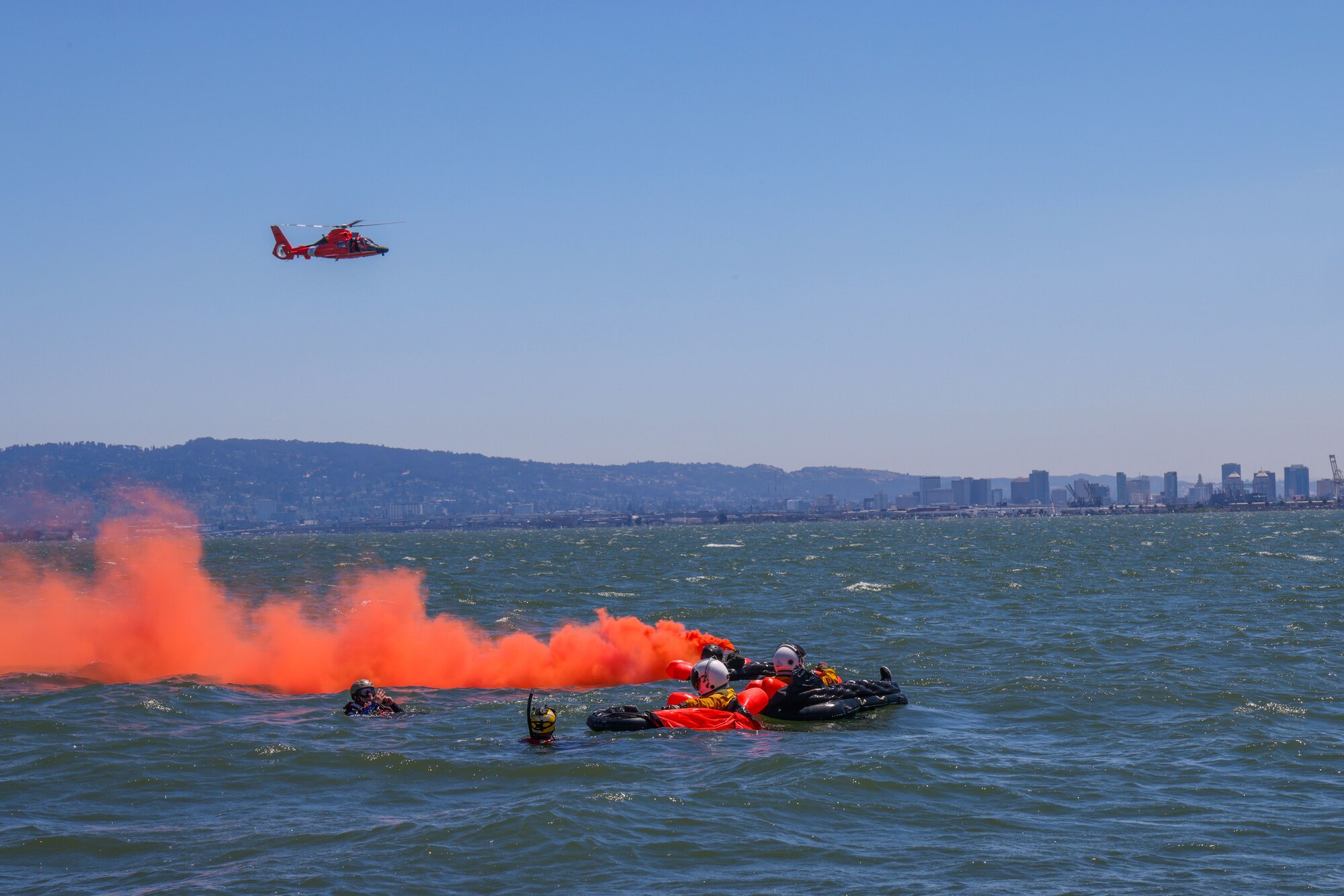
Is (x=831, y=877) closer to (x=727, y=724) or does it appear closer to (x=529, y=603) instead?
(x=727, y=724)

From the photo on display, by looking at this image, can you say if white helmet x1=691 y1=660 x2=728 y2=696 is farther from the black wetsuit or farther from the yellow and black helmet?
the black wetsuit

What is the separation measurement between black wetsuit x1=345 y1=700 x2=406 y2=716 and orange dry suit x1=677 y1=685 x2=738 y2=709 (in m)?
5.65

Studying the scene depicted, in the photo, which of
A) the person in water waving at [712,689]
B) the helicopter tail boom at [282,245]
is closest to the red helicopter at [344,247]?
the helicopter tail boom at [282,245]

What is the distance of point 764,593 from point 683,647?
23.9 meters

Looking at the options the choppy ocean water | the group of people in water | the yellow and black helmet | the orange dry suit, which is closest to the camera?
the choppy ocean water

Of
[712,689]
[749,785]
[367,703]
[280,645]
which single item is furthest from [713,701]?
[280,645]

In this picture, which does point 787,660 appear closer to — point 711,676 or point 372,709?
point 711,676

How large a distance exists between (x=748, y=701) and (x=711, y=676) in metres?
0.85

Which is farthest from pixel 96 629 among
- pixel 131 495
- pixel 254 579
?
pixel 254 579

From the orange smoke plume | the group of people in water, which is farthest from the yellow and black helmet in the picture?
the orange smoke plume

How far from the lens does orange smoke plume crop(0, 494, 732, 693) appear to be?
1134 inches

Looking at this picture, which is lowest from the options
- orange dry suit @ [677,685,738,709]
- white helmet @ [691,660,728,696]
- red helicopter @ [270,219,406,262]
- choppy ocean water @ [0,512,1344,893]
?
choppy ocean water @ [0,512,1344,893]

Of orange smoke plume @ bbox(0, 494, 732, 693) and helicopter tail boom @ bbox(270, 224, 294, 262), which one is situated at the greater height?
helicopter tail boom @ bbox(270, 224, 294, 262)

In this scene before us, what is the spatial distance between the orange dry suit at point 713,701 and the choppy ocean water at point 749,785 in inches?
39.2
